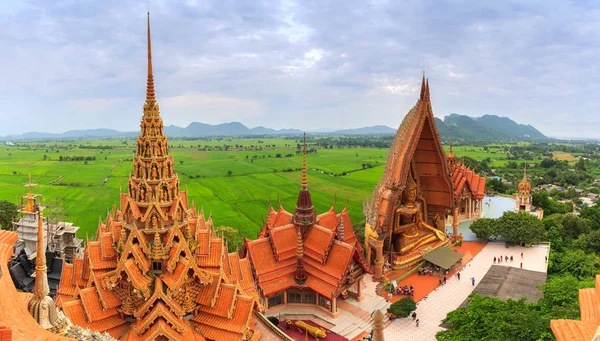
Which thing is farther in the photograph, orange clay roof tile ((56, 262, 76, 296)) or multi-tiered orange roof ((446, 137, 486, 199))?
multi-tiered orange roof ((446, 137, 486, 199))

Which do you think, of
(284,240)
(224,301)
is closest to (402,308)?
(284,240)

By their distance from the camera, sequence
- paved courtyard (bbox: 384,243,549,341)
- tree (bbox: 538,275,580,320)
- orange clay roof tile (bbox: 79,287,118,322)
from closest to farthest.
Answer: orange clay roof tile (bbox: 79,287,118,322)
tree (bbox: 538,275,580,320)
paved courtyard (bbox: 384,243,549,341)

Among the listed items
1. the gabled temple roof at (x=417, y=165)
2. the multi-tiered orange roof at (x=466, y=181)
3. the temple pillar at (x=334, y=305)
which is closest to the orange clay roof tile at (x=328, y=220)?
the gabled temple roof at (x=417, y=165)

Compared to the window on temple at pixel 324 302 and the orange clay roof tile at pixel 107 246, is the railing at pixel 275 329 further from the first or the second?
the orange clay roof tile at pixel 107 246

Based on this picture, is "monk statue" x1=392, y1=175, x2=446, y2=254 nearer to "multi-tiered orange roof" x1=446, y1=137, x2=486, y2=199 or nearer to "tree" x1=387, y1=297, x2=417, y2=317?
"tree" x1=387, y1=297, x2=417, y2=317

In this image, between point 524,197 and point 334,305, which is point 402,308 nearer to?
point 334,305

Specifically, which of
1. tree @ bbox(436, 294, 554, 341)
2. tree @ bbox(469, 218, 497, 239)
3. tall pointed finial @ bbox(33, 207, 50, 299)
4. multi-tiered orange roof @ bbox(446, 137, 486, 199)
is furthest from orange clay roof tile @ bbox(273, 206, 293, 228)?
multi-tiered orange roof @ bbox(446, 137, 486, 199)
